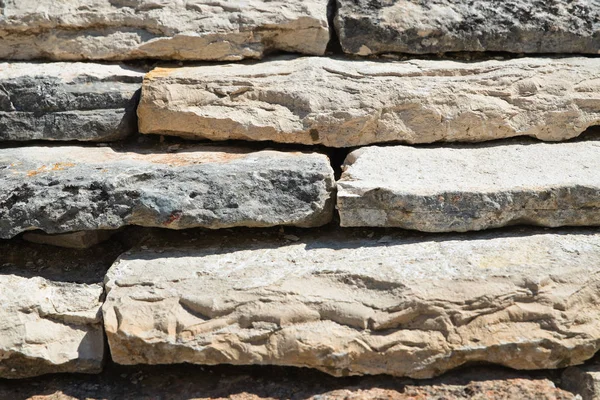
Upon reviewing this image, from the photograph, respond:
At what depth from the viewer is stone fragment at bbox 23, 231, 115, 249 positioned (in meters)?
2.73

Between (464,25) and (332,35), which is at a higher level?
(464,25)

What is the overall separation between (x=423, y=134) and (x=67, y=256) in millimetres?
1540

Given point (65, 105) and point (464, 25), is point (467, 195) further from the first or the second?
point (65, 105)

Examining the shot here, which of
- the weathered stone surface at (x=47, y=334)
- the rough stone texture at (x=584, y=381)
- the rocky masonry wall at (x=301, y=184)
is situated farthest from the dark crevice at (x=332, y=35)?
the rough stone texture at (x=584, y=381)

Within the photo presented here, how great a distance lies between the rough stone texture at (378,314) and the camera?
225 cm

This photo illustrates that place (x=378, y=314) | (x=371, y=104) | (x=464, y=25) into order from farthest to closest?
(x=464, y=25) < (x=371, y=104) < (x=378, y=314)

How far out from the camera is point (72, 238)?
8.97 ft

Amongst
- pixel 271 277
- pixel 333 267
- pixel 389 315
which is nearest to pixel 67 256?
pixel 271 277

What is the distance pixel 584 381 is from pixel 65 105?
7.31 feet

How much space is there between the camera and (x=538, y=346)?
224cm

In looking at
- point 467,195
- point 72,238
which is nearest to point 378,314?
point 467,195

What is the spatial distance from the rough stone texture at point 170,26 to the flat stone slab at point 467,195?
0.72 metres

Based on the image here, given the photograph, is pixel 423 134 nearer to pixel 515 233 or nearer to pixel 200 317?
pixel 515 233

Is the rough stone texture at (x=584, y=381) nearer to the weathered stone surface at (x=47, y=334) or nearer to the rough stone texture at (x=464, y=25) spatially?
the rough stone texture at (x=464, y=25)
